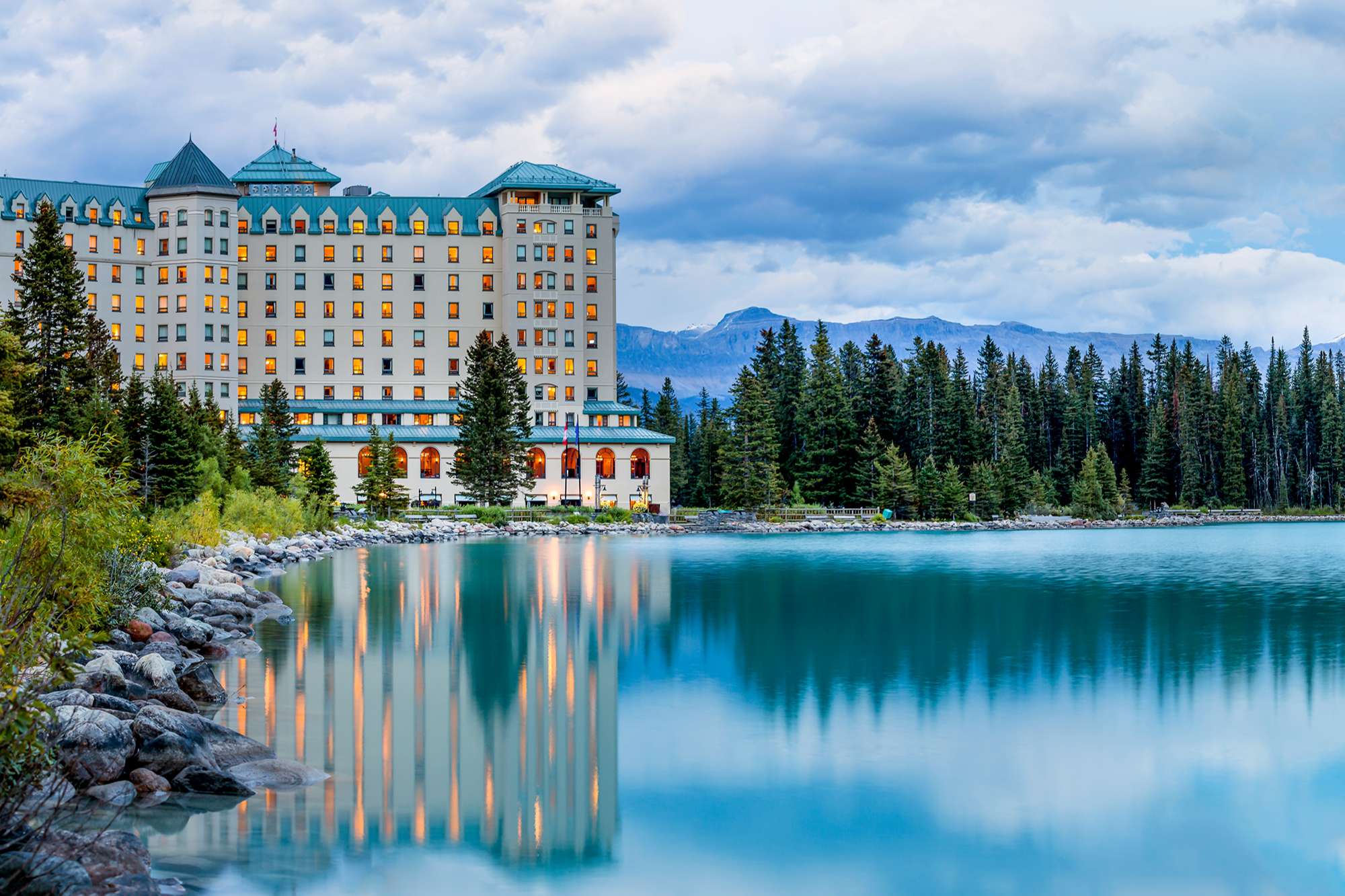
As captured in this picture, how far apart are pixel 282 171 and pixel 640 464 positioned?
46.4 metres

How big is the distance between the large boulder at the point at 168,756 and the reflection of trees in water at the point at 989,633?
923cm

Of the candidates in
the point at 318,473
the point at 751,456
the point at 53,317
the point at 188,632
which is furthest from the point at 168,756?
the point at 751,456

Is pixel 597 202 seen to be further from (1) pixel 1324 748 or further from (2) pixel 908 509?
(1) pixel 1324 748

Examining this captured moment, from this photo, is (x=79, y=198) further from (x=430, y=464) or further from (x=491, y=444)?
(x=491, y=444)

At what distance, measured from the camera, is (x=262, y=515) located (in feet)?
185

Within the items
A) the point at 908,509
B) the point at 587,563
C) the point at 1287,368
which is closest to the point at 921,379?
the point at 908,509

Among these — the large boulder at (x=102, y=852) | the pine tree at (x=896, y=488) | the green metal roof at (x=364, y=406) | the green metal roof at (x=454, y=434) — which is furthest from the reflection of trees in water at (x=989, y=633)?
the green metal roof at (x=364, y=406)

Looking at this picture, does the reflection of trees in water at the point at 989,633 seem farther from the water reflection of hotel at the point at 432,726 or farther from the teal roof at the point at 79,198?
the teal roof at the point at 79,198

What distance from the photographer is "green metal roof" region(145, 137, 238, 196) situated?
4414 inches

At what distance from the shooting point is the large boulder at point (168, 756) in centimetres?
1416

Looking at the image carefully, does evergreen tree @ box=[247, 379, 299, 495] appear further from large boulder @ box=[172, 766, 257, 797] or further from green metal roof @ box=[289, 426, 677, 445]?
large boulder @ box=[172, 766, 257, 797]

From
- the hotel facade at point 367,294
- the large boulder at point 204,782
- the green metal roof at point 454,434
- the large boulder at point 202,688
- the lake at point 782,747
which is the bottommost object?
the lake at point 782,747

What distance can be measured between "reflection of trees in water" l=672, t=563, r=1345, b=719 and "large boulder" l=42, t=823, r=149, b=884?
1127 cm

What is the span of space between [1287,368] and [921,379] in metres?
61.6
